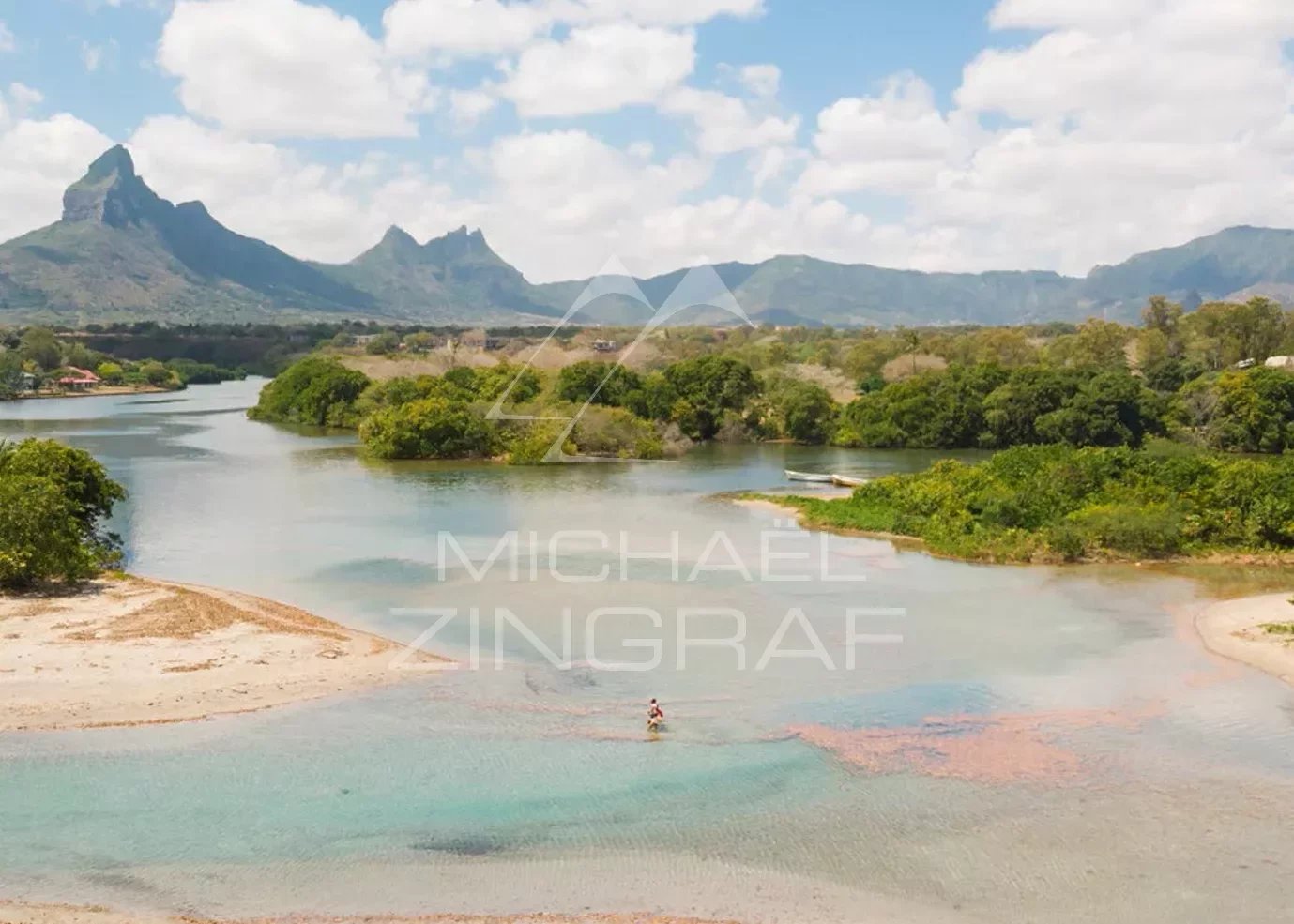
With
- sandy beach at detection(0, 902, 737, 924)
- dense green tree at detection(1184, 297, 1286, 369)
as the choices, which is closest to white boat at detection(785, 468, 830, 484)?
sandy beach at detection(0, 902, 737, 924)

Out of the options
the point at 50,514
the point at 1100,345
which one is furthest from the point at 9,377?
the point at 50,514

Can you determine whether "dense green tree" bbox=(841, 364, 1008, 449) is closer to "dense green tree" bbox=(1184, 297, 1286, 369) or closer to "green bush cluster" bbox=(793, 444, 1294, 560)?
"green bush cluster" bbox=(793, 444, 1294, 560)

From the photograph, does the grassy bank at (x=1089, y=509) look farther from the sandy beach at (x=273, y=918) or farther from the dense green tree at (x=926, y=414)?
the dense green tree at (x=926, y=414)

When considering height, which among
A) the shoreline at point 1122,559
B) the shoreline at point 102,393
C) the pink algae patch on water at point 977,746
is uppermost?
the shoreline at point 102,393

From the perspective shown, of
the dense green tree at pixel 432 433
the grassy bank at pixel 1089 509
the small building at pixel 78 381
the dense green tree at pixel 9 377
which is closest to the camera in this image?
the grassy bank at pixel 1089 509

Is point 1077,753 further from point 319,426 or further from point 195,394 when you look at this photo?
point 195,394

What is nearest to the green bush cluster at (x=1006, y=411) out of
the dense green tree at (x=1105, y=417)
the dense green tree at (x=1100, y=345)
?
the dense green tree at (x=1105, y=417)
